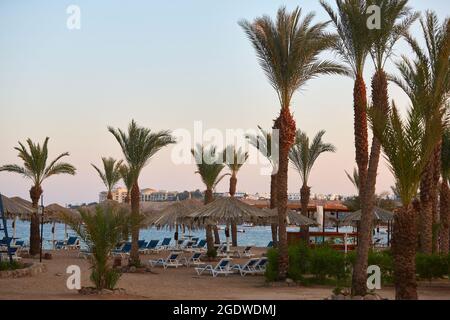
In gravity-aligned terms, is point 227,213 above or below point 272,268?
above

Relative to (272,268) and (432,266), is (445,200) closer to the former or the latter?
(432,266)

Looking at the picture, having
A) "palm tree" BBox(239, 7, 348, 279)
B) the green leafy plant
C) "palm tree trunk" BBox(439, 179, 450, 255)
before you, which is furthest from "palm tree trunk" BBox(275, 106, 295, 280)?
"palm tree trunk" BBox(439, 179, 450, 255)

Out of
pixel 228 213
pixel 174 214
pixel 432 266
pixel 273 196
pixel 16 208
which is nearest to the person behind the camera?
pixel 432 266

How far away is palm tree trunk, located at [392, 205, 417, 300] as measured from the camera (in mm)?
12297

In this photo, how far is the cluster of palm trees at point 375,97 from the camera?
12.4 meters

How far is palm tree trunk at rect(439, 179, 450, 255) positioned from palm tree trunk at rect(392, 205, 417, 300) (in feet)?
35.7

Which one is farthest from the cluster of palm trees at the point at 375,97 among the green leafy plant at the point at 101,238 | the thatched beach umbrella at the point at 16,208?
the thatched beach umbrella at the point at 16,208

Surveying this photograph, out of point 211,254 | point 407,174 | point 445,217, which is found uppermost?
point 407,174

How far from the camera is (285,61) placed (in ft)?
60.7

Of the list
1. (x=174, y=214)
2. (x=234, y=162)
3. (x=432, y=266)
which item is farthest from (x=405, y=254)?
(x=234, y=162)

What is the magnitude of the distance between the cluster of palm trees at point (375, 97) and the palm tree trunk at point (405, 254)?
0.02m

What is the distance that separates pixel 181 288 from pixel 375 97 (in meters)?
7.09

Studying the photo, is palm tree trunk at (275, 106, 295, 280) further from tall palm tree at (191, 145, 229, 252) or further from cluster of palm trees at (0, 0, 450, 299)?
tall palm tree at (191, 145, 229, 252)
